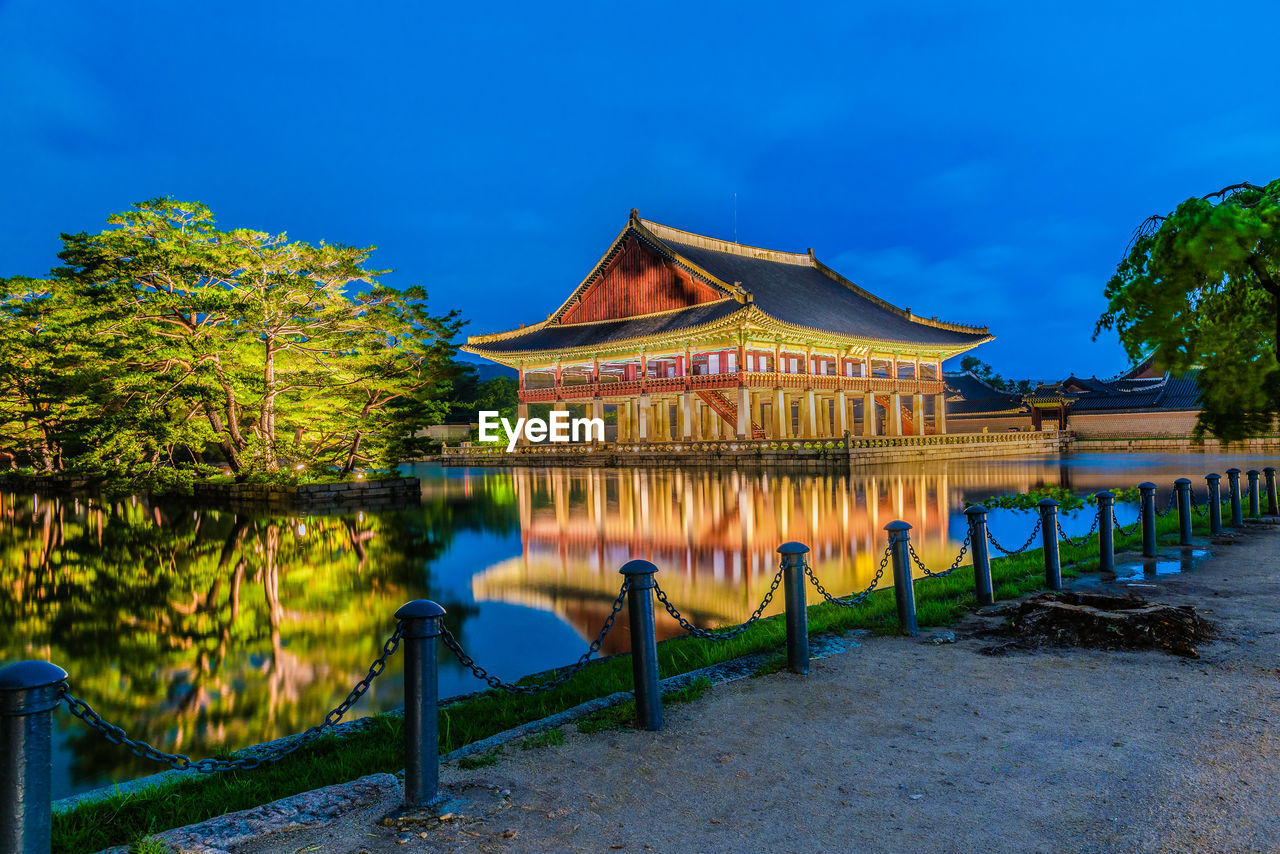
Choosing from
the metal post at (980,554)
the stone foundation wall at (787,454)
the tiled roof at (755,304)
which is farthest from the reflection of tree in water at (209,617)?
the tiled roof at (755,304)

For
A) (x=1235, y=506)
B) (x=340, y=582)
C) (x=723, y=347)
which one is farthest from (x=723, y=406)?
(x=340, y=582)

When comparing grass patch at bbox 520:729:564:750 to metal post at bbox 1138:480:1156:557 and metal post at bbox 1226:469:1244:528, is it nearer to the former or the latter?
metal post at bbox 1138:480:1156:557

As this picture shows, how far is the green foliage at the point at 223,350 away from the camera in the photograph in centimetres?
2155

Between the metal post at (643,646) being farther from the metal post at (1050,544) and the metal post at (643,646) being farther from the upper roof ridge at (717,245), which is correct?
the upper roof ridge at (717,245)

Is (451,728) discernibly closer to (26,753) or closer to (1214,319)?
(26,753)

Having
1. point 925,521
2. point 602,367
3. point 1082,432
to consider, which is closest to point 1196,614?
point 925,521

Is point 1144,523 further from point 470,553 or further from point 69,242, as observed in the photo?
point 69,242

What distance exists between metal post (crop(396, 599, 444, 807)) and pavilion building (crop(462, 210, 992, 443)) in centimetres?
3397

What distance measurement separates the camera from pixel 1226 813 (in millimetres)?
3406

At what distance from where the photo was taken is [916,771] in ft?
12.9

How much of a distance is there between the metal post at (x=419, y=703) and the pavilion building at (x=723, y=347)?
3397cm

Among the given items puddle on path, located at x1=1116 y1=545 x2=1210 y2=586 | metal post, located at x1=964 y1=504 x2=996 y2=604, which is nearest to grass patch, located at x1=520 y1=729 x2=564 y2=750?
metal post, located at x1=964 y1=504 x2=996 y2=604

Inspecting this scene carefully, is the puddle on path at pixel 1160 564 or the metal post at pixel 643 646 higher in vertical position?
the metal post at pixel 643 646

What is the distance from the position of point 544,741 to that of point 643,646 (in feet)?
2.65
